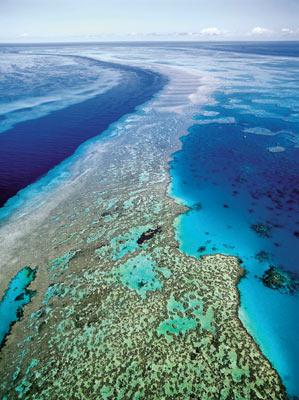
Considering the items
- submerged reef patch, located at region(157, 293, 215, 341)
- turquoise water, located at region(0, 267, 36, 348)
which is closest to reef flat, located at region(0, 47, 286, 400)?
submerged reef patch, located at region(157, 293, 215, 341)

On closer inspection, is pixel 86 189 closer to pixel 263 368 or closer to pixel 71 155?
pixel 71 155

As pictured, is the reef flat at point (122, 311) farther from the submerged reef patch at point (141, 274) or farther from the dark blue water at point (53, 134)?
the dark blue water at point (53, 134)

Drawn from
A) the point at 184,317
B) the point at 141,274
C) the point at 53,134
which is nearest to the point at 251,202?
the point at 141,274

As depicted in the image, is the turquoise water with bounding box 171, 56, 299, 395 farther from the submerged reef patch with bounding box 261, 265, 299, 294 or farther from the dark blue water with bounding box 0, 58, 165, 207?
the dark blue water with bounding box 0, 58, 165, 207

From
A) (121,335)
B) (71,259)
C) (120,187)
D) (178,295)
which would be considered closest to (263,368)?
(178,295)

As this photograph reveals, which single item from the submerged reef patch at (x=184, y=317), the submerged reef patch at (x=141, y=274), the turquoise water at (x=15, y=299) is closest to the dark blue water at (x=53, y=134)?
the turquoise water at (x=15, y=299)
